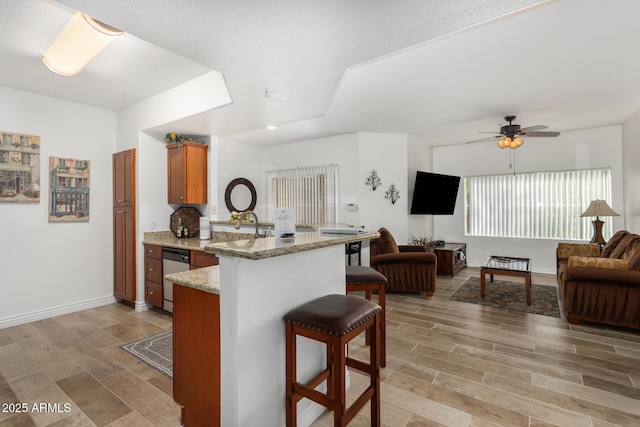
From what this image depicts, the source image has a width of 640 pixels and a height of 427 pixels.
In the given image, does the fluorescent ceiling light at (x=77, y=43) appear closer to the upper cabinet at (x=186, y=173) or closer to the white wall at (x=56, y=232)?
the white wall at (x=56, y=232)

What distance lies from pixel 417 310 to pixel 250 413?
2860mm

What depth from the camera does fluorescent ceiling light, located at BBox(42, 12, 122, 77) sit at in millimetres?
2150

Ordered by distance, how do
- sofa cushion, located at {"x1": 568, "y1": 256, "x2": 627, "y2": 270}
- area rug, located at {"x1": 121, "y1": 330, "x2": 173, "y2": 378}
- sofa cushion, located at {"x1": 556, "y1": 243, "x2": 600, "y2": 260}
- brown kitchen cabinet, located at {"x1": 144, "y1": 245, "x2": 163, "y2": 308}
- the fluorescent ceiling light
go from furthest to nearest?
sofa cushion, located at {"x1": 556, "y1": 243, "x2": 600, "y2": 260}
brown kitchen cabinet, located at {"x1": 144, "y1": 245, "x2": 163, "y2": 308}
sofa cushion, located at {"x1": 568, "y1": 256, "x2": 627, "y2": 270}
area rug, located at {"x1": 121, "y1": 330, "x2": 173, "y2": 378}
the fluorescent ceiling light

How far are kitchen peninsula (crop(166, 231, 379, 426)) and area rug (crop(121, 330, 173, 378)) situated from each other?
A: 0.88m

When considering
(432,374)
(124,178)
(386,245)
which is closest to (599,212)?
(386,245)

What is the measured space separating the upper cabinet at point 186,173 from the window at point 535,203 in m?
5.45

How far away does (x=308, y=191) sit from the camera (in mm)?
5828

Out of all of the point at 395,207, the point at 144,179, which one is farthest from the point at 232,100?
the point at 395,207

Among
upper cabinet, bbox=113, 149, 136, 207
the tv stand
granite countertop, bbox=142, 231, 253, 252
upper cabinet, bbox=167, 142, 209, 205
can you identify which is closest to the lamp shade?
the tv stand

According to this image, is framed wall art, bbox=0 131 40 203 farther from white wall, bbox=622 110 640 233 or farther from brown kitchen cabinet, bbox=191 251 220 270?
white wall, bbox=622 110 640 233

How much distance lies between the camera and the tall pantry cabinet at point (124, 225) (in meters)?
4.01

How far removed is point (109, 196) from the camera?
4285 millimetres

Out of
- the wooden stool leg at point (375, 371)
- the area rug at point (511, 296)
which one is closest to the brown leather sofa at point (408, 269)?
the area rug at point (511, 296)

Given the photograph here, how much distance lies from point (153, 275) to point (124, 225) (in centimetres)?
85
